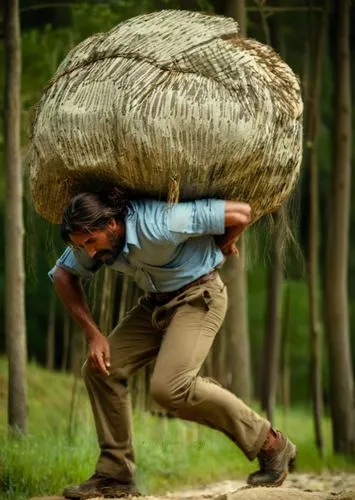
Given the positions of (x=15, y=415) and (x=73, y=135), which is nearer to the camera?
(x=73, y=135)

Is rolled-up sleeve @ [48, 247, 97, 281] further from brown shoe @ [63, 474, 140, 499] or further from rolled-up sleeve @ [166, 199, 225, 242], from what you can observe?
brown shoe @ [63, 474, 140, 499]

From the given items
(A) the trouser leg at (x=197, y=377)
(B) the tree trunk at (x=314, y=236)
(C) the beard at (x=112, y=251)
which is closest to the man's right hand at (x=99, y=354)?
(A) the trouser leg at (x=197, y=377)

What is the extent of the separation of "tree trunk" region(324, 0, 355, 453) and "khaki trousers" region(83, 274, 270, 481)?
4822 millimetres

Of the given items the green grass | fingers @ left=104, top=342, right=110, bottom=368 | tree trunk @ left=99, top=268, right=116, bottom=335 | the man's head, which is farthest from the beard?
the green grass

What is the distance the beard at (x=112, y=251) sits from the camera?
23.8ft

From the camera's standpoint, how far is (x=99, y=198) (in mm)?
7266

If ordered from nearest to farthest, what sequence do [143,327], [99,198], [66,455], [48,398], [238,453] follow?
[99,198], [143,327], [66,455], [238,453], [48,398]

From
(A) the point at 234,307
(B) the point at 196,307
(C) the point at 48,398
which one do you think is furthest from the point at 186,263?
(C) the point at 48,398

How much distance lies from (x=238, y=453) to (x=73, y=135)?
458 cm

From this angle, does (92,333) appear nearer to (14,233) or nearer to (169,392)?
(169,392)

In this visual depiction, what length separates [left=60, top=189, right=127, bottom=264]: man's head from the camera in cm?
716

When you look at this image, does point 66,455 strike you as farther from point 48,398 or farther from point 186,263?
point 48,398

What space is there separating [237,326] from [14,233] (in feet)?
6.98

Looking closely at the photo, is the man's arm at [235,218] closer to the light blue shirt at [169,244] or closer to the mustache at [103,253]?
the light blue shirt at [169,244]
